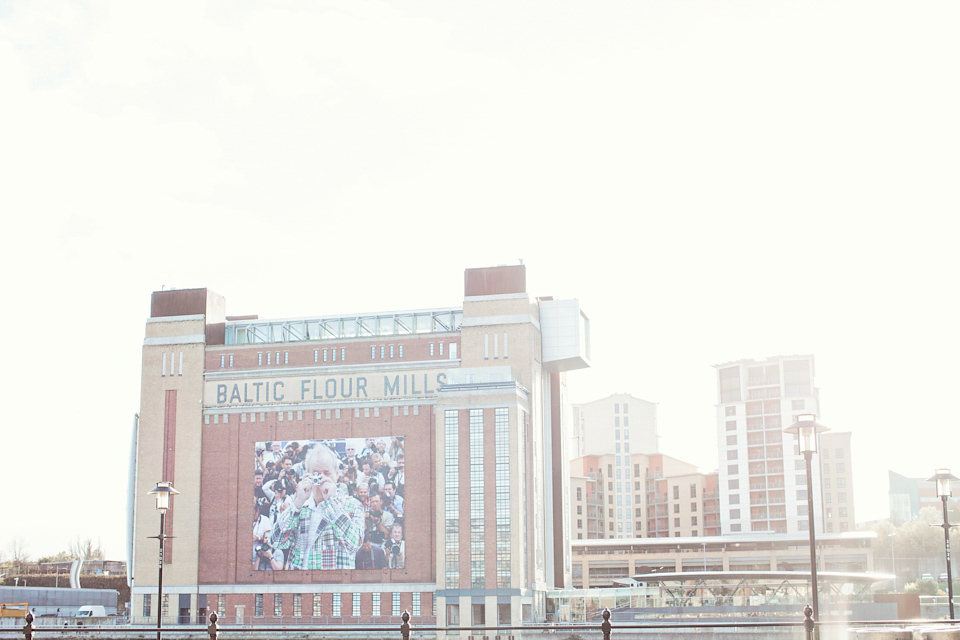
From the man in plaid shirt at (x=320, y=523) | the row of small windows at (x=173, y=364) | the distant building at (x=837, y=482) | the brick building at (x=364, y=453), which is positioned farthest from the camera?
the distant building at (x=837, y=482)

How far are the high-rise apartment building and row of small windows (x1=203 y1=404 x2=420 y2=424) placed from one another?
73802 millimetres

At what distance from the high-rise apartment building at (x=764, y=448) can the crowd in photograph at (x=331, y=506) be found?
75.4m

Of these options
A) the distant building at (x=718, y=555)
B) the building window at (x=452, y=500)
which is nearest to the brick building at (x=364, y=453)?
the building window at (x=452, y=500)

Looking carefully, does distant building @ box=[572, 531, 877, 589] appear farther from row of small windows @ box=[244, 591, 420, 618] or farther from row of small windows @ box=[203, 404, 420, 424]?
row of small windows @ box=[203, 404, 420, 424]

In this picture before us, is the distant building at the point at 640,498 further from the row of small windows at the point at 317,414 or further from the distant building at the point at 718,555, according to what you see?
the row of small windows at the point at 317,414

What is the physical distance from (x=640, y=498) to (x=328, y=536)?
3806 inches

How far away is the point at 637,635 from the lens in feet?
262

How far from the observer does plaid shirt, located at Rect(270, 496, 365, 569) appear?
298 feet

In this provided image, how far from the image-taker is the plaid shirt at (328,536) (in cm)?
9088

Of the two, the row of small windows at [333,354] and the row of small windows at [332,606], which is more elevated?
the row of small windows at [333,354]

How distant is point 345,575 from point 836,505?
98.5m

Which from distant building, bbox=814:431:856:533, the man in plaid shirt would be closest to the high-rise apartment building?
distant building, bbox=814:431:856:533

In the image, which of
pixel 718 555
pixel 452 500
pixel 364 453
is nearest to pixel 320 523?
pixel 364 453

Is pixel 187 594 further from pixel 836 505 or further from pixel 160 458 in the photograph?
pixel 836 505
